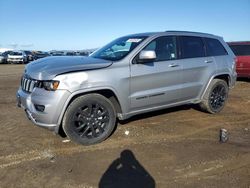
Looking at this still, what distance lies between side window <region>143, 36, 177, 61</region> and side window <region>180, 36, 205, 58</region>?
260mm

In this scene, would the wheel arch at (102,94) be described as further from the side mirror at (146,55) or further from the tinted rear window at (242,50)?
the tinted rear window at (242,50)

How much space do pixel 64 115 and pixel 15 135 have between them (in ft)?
4.58

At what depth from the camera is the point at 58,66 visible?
4.80 meters

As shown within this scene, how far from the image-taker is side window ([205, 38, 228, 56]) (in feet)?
22.9

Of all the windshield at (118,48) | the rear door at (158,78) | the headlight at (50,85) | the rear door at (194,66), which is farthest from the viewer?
the rear door at (194,66)

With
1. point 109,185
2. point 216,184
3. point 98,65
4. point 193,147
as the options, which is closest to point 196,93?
point 193,147

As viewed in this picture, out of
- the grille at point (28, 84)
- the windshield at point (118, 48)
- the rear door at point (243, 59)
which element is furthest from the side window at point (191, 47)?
the rear door at point (243, 59)

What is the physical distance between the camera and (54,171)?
13.5ft

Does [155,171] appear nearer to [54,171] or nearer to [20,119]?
[54,171]

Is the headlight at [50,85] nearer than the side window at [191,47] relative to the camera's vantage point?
Yes

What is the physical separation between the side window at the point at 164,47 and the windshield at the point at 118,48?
9.7 inches

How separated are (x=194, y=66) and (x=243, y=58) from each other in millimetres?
7396

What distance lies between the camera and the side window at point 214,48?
22.9 feet

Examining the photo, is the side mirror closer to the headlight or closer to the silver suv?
the silver suv
